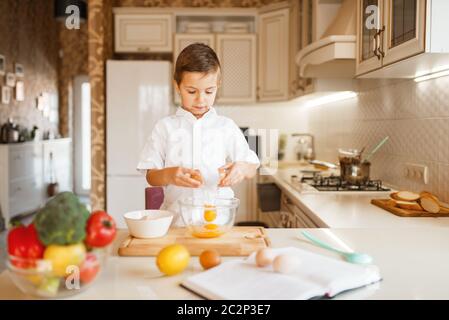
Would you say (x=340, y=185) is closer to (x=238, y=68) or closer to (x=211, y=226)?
(x=211, y=226)

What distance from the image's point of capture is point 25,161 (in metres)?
5.30

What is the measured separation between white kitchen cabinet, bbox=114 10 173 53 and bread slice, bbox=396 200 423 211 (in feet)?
9.17

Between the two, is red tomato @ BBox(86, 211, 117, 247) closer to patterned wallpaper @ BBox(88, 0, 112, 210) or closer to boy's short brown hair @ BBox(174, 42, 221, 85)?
boy's short brown hair @ BBox(174, 42, 221, 85)

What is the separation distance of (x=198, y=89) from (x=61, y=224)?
29.0 inches

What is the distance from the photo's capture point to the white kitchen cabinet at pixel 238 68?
4031 millimetres

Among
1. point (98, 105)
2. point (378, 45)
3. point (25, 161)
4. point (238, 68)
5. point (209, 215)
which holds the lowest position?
point (25, 161)

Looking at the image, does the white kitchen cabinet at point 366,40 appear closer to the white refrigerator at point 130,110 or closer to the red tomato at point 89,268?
the red tomato at point 89,268

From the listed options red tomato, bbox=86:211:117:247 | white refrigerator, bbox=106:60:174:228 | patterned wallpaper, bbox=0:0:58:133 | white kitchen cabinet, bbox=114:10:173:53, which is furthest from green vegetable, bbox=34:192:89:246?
patterned wallpaper, bbox=0:0:58:133

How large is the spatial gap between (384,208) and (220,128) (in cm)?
71

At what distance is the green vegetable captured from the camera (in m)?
0.67

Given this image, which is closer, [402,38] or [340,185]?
[402,38]

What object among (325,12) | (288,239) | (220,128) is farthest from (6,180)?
(288,239)

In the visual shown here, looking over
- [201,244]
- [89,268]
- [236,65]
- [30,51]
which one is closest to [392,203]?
[201,244]
